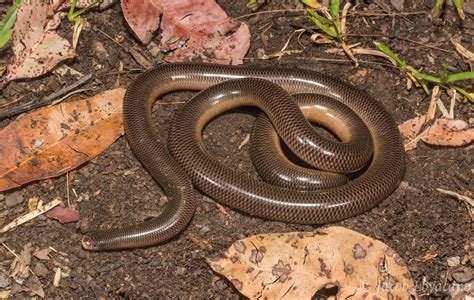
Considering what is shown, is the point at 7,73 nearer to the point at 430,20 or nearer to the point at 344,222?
the point at 344,222

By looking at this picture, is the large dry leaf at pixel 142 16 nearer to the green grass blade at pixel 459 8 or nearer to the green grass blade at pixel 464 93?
the green grass blade at pixel 459 8

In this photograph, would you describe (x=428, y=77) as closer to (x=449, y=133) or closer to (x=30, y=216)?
(x=449, y=133)

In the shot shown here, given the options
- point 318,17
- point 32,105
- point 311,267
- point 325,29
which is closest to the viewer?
point 311,267

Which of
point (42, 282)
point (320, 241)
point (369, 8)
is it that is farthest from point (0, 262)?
point (369, 8)

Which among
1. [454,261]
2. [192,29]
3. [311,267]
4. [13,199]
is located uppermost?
[192,29]

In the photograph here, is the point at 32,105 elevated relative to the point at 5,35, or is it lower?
lower

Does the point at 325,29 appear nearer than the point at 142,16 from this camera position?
No

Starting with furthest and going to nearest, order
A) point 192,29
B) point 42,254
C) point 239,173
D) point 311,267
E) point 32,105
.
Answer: point 192,29 → point 32,105 → point 239,173 → point 42,254 → point 311,267

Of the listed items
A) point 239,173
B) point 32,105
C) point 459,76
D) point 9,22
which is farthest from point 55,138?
point 459,76
